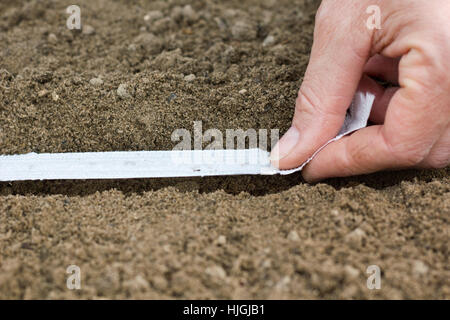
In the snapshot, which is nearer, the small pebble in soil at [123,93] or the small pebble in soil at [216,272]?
the small pebble in soil at [216,272]

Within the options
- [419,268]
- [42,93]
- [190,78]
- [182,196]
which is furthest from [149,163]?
[419,268]

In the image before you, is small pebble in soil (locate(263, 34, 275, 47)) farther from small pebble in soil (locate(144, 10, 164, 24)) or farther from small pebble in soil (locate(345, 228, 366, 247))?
small pebble in soil (locate(345, 228, 366, 247))

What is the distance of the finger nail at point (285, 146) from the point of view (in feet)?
4.66

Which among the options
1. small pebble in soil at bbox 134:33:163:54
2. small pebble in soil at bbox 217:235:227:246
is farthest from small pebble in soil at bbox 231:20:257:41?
small pebble in soil at bbox 217:235:227:246

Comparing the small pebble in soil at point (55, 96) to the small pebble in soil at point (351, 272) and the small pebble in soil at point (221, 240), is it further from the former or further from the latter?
the small pebble in soil at point (351, 272)

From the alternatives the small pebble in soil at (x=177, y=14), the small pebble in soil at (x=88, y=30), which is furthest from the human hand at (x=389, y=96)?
the small pebble in soil at (x=88, y=30)

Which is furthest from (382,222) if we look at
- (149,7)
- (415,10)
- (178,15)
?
(149,7)

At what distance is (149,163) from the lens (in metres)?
1.46

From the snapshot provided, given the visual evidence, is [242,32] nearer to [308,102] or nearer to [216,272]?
[308,102]

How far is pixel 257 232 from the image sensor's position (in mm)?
1182

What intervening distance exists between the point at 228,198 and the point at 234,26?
104 cm
